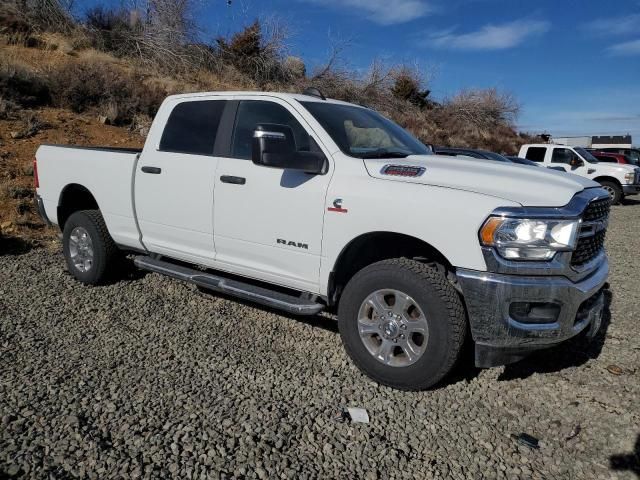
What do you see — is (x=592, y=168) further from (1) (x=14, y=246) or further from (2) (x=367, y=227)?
(1) (x=14, y=246)

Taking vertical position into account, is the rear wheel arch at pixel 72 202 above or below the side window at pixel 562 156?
below

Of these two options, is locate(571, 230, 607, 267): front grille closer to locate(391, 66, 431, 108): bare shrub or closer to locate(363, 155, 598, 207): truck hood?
locate(363, 155, 598, 207): truck hood

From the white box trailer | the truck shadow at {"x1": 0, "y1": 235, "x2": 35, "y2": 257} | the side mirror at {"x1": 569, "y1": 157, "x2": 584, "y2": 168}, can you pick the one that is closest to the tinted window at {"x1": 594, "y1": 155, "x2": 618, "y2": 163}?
the side mirror at {"x1": 569, "y1": 157, "x2": 584, "y2": 168}

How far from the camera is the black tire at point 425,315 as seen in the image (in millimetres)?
3178

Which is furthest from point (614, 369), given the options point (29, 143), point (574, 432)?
point (29, 143)

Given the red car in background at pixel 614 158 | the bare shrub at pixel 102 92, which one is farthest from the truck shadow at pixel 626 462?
the red car in background at pixel 614 158

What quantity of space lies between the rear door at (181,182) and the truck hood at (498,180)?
151 cm

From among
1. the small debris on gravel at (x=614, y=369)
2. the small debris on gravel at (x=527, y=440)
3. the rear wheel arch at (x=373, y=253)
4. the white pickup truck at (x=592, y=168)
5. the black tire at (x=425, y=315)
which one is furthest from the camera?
the white pickup truck at (x=592, y=168)

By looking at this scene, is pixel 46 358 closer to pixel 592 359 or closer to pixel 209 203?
pixel 209 203

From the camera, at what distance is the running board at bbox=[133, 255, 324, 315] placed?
375cm

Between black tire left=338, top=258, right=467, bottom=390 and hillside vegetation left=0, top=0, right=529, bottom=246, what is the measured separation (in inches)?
236

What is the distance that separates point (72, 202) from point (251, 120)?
8.69 feet

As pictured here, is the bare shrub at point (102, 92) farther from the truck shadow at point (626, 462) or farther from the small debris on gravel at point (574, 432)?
the truck shadow at point (626, 462)

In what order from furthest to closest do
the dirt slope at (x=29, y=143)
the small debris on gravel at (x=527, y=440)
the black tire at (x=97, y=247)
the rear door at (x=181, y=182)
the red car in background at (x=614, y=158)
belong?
the red car in background at (x=614, y=158) < the dirt slope at (x=29, y=143) < the black tire at (x=97, y=247) < the rear door at (x=181, y=182) < the small debris on gravel at (x=527, y=440)
